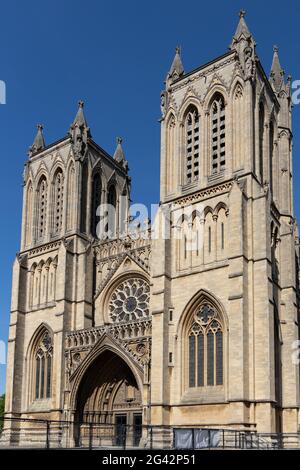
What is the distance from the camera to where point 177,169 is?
117 feet

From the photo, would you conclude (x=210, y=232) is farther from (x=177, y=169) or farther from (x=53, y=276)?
(x=53, y=276)

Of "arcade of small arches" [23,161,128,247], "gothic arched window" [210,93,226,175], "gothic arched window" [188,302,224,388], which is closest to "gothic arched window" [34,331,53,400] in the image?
"arcade of small arches" [23,161,128,247]

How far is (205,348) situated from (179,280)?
395cm

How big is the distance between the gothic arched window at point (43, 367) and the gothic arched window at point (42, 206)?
7.43 m

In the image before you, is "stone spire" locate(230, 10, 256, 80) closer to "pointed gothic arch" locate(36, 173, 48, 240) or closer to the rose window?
the rose window

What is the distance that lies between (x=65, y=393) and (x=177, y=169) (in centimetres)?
1432

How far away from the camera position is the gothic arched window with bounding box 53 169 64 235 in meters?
41.9

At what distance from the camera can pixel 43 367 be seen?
38.8 meters

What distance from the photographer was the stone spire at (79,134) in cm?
4169

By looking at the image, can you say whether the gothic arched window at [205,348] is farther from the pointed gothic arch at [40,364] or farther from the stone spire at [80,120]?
the stone spire at [80,120]

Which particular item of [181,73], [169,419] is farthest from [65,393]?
[181,73]

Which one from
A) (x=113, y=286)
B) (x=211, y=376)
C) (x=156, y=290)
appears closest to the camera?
(x=211, y=376)

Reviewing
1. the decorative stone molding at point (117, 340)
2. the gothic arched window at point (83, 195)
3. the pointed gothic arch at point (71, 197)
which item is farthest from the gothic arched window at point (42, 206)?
the decorative stone molding at point (117, 340)

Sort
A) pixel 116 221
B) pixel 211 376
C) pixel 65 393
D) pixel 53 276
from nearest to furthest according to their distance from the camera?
1. pixel 211 376
2. pixel 65 393
3. pixel 53 276
4. pixel 116 221
